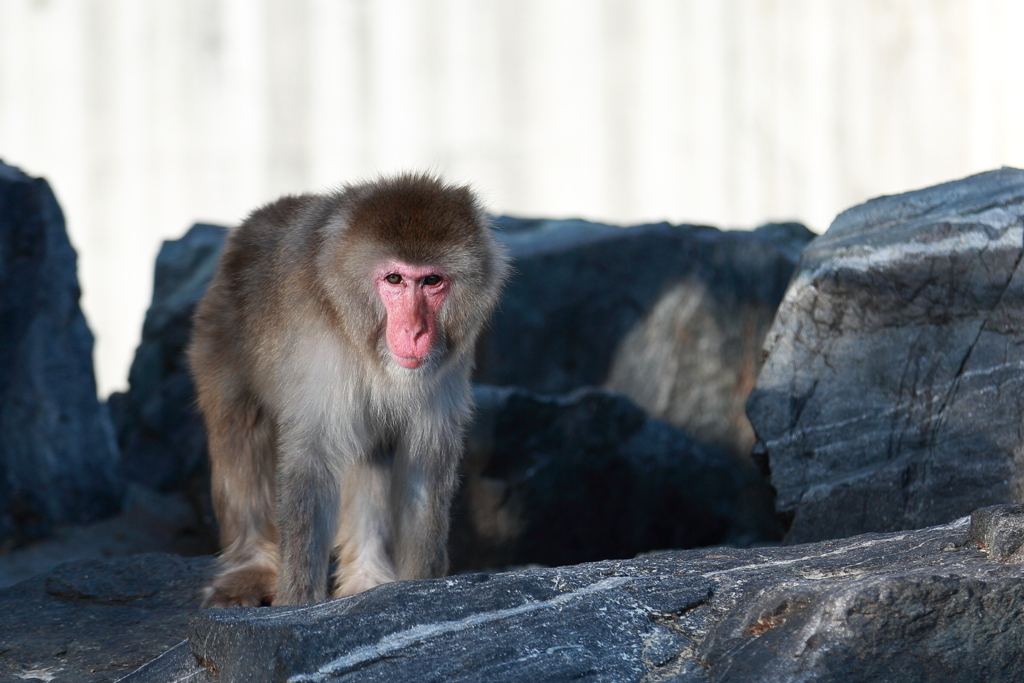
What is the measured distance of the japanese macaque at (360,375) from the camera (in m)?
2.94

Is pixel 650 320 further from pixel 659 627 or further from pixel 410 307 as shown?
pixel 659 627

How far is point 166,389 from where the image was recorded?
614 cm

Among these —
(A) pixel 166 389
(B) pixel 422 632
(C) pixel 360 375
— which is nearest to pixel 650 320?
(A) pixel 166 389

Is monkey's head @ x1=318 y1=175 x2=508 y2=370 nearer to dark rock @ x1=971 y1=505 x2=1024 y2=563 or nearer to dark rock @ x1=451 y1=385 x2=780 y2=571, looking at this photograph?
dark rock @ x1=971 y1=505 x2=1024 y2=563

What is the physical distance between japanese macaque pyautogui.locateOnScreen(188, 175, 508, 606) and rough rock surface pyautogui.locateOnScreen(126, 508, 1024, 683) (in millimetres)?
671

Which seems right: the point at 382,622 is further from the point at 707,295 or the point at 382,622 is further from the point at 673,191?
the point at 673,191

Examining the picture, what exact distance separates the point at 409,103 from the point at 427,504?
5414 millimetres

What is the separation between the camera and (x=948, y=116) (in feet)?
27.0

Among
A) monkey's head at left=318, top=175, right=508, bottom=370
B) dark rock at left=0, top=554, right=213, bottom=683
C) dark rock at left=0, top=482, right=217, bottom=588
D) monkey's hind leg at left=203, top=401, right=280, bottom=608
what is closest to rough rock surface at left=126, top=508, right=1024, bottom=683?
dark rock at left=0, top=554, right=213, bottom=683

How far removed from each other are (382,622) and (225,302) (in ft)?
5.18

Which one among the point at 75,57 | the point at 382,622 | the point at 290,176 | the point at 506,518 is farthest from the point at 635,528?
the point at 75,57

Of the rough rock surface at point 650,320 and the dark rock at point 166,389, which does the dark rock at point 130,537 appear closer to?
the dark rock at point 166,389

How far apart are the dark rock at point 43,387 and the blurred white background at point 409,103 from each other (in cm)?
265

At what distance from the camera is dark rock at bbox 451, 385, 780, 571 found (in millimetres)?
5078
